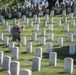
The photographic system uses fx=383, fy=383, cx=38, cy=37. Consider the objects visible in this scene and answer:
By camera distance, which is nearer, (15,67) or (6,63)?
(15,67)

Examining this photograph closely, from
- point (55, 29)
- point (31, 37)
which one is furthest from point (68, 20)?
point (31, 37)

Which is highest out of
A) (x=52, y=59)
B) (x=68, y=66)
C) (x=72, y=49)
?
(x=72, y=49)

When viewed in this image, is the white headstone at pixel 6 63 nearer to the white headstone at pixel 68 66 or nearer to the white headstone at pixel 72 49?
the white headstone at pixel 68 66

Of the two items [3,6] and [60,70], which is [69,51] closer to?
[60,70]

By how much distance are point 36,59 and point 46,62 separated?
5.27ft

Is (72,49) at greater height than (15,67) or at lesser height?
greater

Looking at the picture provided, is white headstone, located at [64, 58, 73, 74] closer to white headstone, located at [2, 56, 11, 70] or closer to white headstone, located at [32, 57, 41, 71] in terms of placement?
white headstone, located at [32, 57, 41, 71]

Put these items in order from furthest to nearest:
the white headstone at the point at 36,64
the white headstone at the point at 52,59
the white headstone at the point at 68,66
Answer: the white headstone at the point at 52,59, the white headstone at the point at 36,64, the white headstone at the point at 68,66

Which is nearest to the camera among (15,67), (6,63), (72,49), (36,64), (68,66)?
(15,67)

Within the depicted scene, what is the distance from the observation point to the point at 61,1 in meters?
42.5

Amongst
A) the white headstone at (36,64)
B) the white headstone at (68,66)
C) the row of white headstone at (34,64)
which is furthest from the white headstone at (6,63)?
the white headstone at (68,66)

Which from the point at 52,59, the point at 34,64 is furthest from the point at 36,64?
the point at 52,59

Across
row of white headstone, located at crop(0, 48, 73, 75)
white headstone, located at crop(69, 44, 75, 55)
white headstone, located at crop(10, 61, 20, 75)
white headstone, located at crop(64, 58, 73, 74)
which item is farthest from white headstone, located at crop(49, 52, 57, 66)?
white headstone, located at crop(69, 44, 75, 55)

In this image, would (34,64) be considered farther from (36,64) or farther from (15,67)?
(15,67)
